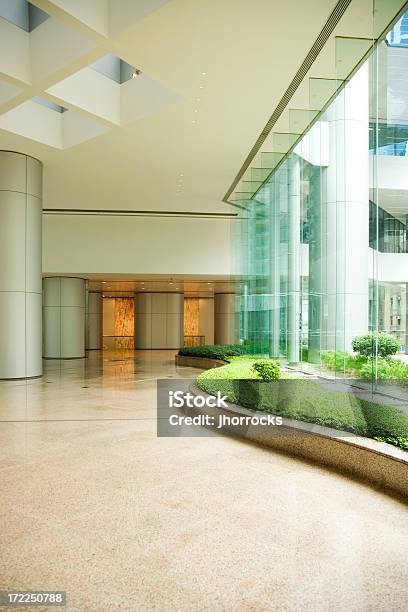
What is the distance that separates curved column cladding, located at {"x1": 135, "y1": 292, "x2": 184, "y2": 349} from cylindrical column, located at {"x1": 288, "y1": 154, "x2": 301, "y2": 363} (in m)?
22.3

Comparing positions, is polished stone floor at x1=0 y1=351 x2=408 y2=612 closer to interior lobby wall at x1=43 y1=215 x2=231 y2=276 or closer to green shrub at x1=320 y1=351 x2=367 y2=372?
green shrub at x1=320 y1=351 x2=367 y2=372

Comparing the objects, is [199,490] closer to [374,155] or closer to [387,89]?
[374,155]

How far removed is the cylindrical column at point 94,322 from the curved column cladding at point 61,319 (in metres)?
10.0

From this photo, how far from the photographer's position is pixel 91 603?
3365 millimetres

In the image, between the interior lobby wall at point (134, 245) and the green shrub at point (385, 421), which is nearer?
the green shrub at point (385, 421)

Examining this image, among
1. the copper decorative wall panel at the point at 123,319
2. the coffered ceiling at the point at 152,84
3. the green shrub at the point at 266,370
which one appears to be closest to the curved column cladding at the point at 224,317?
the copper decorative wall panel at the point at 123,319

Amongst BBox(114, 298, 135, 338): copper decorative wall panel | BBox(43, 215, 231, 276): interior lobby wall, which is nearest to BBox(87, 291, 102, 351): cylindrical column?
BBox(114, 298, 135, 338): copper decorative wall panel

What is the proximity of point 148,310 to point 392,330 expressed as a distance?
29561 millimetres

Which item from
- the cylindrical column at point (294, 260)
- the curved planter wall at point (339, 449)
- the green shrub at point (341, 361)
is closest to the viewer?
the curved planter wall at point (339, 449)

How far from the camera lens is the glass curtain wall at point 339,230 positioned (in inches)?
270

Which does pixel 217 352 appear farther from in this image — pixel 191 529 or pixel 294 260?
pixel 191 529

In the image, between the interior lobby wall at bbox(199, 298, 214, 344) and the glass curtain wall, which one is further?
the interior lobby wall at bbox(199, 298, 214, 344)

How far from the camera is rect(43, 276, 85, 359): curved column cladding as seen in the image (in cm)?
2548

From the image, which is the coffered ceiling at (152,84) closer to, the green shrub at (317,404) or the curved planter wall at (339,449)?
the green shrub at (317,404)
